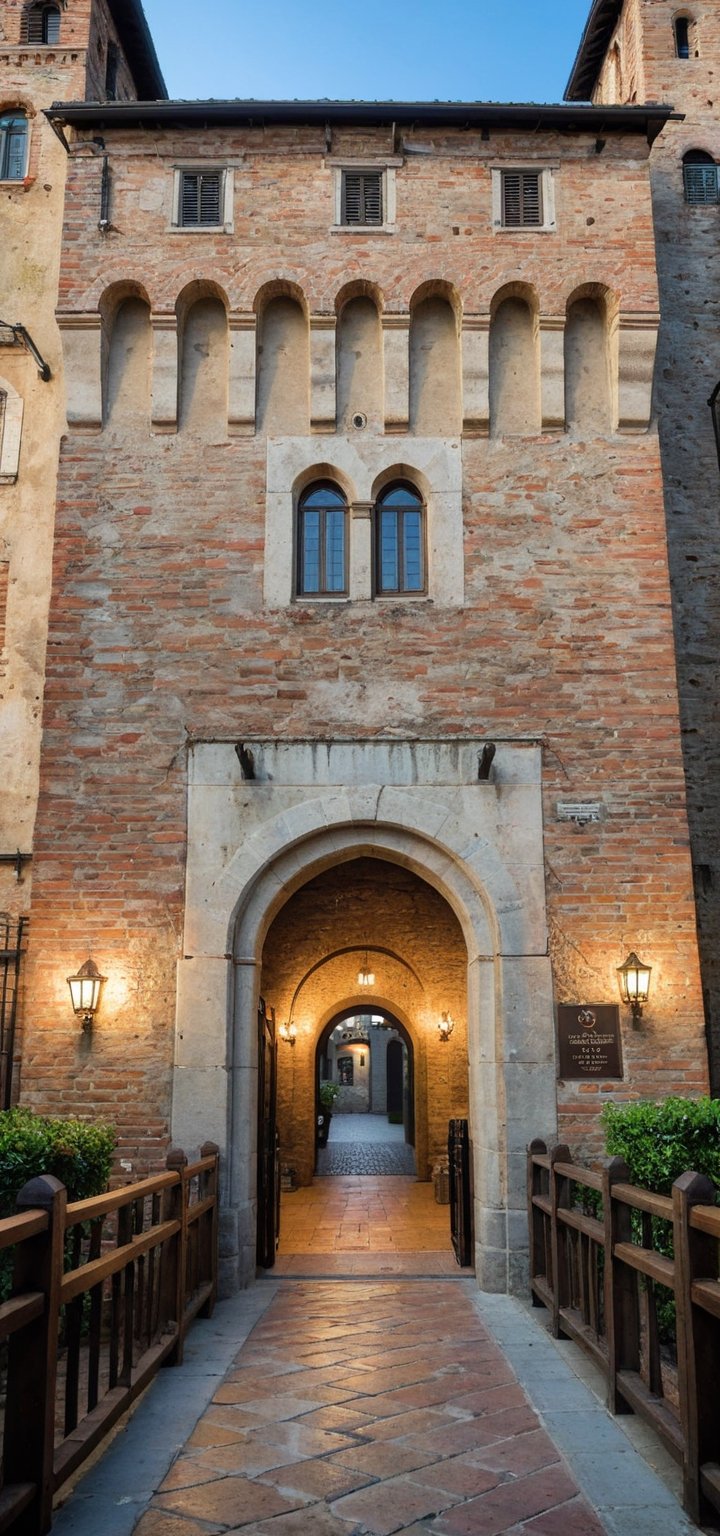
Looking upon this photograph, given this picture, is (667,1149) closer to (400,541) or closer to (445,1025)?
(400,541)

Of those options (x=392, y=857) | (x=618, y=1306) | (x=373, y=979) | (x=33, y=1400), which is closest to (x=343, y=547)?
(x=392, y=857)

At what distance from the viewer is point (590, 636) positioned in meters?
9.92

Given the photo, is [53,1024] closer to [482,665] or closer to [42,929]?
[42,929]

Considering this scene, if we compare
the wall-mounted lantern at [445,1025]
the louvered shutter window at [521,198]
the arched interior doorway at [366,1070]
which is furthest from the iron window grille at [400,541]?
the arched interior doorway at [366,1070]

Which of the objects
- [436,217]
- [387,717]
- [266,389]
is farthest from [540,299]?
[387,717]

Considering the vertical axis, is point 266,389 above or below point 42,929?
above

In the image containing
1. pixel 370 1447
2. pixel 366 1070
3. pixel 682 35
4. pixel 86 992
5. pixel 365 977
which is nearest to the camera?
pixel 370 1447

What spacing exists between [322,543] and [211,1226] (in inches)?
230

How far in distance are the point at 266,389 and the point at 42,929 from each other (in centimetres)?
529

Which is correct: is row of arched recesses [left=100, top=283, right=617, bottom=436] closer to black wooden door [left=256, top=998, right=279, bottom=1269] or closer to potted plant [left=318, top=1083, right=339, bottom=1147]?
black wooden door [left=256, top=998, right=279, bottom=1269]

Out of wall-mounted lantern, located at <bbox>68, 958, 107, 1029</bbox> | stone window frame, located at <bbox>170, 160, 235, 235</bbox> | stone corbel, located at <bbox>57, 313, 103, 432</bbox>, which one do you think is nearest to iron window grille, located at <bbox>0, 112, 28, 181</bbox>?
stone window frame, located at <bbox>170, 160, 235, 235</bbox>

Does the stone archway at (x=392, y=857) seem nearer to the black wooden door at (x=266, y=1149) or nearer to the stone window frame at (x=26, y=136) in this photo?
the black wooden door at (x=266, y=1149)

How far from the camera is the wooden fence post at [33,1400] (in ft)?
12.9

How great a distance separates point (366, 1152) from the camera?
70.4 feet
